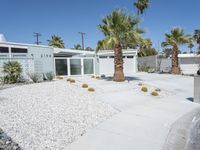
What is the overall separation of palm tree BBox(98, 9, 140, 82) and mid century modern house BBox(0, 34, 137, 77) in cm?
627

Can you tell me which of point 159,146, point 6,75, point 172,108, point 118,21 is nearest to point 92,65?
point 118,21

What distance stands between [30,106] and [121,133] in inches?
157

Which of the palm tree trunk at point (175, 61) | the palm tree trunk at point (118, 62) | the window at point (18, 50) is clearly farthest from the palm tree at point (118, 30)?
the palm tree trunk at point (175, 61)

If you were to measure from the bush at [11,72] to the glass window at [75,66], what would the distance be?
7496 millimetres

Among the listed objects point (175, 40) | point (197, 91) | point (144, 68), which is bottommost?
point (197, 91)

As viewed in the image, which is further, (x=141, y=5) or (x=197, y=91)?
(x=141, y=5)

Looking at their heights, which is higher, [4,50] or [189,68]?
[4,50]

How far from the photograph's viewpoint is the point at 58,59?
2011 centimetres

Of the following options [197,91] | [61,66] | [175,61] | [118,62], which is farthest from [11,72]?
[175,61]

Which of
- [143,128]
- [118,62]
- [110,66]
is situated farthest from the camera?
[110,66]

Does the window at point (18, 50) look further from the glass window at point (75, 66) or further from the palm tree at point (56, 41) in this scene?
the palm tree at point (56, 41)

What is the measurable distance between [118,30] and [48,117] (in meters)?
10.2

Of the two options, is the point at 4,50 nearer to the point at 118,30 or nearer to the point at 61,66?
the point at 61,66

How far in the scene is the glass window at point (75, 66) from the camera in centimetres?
2085
